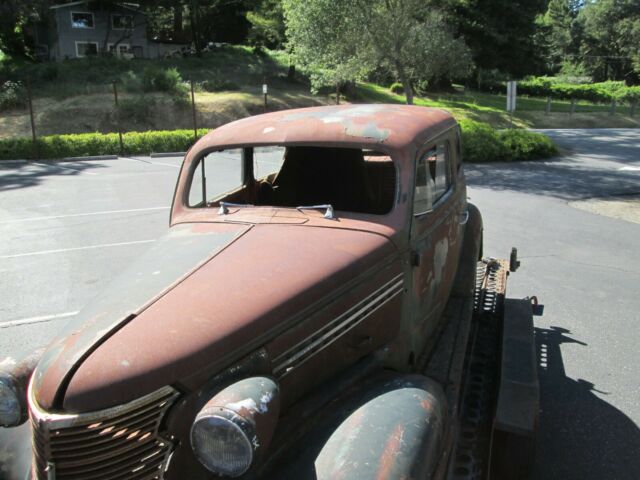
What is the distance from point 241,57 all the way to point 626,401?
1622 inches

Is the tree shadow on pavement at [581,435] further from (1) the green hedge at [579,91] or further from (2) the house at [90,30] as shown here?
(1) the green hedge at [579,91]

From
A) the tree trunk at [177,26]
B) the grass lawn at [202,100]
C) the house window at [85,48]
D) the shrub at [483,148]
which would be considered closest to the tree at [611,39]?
the grass lawn at [202,100]

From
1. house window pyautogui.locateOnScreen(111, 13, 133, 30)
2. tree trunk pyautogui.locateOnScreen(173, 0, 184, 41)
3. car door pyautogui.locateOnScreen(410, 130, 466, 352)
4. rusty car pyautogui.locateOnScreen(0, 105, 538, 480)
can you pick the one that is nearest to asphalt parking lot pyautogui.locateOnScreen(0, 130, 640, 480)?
rusty car pyautogui.locateOnScreen(0, 105, 538, 480)

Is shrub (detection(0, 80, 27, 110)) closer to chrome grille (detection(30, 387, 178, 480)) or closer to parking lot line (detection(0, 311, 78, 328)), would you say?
parking lot line (detection(0, 311, 78, 328))

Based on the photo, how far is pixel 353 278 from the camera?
2.70 meters

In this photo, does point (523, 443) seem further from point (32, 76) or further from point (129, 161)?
point (32, 76)

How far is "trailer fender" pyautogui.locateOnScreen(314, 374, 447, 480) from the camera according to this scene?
2.03 metres

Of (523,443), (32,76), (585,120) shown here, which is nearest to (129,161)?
(523,443)

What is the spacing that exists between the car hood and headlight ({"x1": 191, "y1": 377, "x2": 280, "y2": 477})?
0.67 feet

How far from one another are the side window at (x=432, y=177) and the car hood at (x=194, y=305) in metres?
0.48

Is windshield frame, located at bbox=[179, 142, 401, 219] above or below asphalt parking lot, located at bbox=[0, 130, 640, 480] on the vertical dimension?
above

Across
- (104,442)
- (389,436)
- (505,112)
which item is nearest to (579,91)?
(505,112)

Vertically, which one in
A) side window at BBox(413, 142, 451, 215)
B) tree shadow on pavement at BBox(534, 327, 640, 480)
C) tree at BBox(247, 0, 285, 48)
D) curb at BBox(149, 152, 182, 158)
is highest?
tree at BBox(247, 0, 285, 48)

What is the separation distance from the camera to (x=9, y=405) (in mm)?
2320
